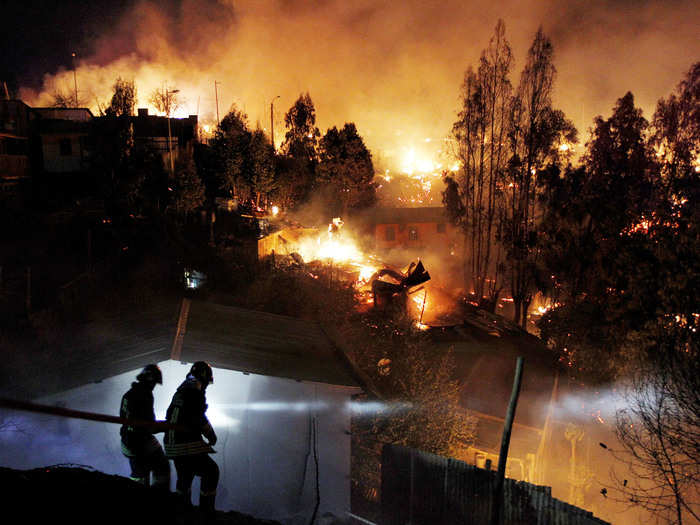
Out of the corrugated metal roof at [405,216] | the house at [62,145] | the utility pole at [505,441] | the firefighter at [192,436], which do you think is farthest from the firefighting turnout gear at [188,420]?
the corrugated metal roof at [405,216]

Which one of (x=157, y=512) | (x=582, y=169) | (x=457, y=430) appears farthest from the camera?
(x=582, y=169)

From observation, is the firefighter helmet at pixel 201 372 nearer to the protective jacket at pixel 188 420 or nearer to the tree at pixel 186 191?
the protective jacket at pixel 188 420

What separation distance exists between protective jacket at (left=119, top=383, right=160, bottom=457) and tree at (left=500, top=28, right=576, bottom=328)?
2463cm

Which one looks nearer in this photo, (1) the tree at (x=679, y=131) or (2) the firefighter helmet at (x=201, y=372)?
(2) the firefighter helmet at (x=201, y=372)

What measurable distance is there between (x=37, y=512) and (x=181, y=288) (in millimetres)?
14606

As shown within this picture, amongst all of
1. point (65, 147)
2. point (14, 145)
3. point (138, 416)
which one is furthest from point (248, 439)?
point (14, 145)

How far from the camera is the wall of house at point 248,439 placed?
20.8ft

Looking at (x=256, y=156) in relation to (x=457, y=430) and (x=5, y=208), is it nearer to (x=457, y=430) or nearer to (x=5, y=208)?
(x=5, y=208)

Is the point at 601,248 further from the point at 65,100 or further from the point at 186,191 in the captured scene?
the point at 65,100

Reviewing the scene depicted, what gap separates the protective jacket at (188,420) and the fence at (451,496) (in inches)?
145

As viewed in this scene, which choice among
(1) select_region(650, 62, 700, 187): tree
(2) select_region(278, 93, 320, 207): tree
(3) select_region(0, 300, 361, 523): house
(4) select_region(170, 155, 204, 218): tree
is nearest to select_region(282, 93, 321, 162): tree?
(2) select_region(278, 93, 320, 207): tree

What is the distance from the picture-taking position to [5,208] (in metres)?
18.4

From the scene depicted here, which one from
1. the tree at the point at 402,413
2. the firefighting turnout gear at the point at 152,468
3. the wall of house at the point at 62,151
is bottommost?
the tree at the point at 402,413

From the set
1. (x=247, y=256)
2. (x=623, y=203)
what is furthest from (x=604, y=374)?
(x=247, y=256)
